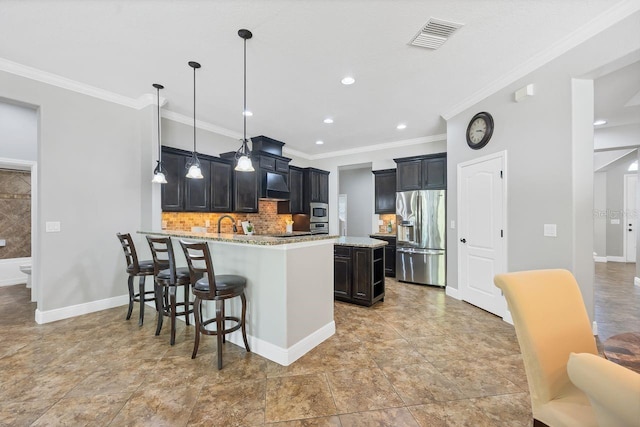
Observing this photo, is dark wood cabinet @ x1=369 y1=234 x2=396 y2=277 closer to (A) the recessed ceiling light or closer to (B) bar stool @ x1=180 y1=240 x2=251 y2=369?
(A) the recessed ceiling light

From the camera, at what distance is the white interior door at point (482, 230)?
341 centimetres

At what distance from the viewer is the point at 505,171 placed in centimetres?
331

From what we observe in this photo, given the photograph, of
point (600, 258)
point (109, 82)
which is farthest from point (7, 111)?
point (600, 258)

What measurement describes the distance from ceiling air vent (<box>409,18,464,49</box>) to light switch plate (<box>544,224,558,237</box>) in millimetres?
2161

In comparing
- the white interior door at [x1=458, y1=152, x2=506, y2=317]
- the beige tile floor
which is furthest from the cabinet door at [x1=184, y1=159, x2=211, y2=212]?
the white interior door at [x1=458, y1=152, x2=506, y2=317]

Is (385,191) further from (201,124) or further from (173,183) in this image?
(173,183)

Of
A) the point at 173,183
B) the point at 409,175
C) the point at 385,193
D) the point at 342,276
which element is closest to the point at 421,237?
the point at 409,175

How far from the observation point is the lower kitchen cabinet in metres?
3.74

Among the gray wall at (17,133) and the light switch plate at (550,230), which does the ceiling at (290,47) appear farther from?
the gray wall at (17,133)

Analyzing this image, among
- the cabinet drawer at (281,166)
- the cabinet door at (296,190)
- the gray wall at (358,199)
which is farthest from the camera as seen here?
the gray wall at (358,199)

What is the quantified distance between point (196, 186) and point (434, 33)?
3.90 meters

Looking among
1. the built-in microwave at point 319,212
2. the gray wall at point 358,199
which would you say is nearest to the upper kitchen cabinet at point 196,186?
the built-in microwave at point 319,212

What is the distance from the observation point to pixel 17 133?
4.48m

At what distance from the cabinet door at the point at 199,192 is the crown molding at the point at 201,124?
29.6 inches
